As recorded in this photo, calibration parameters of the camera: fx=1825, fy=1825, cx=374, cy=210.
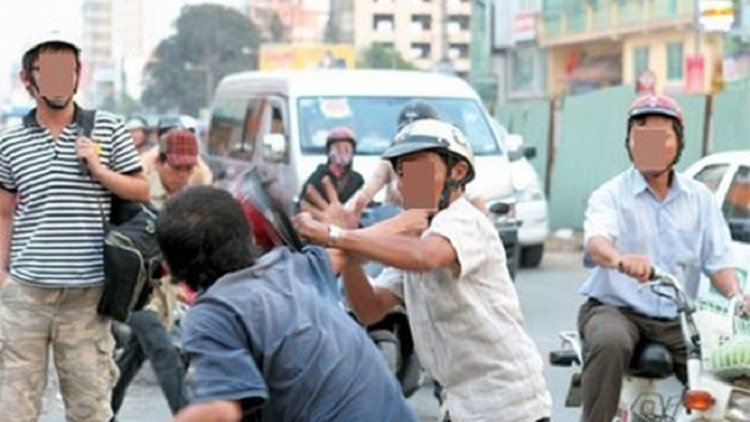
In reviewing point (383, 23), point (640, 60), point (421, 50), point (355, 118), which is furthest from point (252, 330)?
point (421, 50)

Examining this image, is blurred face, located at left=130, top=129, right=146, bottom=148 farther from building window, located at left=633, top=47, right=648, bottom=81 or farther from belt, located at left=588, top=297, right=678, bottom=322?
building window, located at left=633, top=47, right=648, bottom=81

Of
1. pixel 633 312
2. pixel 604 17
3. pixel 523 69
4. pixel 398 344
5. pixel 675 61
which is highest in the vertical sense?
pixel 604 17

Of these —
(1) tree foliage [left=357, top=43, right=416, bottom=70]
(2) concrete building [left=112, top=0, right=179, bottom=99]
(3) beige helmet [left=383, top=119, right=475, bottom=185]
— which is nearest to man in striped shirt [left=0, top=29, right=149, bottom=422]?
(3) beige helmet [left=383, top=119, right=475, bottom=185]

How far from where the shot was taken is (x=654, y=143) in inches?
282

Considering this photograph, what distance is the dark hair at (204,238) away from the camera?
3.88m

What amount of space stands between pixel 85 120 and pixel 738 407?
2.67 metres

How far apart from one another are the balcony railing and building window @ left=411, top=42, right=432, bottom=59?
35.9 ft

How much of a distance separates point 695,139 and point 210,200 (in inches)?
703

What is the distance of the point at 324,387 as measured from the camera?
3.92 m

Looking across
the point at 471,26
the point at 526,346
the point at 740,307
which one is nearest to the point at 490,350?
the point at 526,346

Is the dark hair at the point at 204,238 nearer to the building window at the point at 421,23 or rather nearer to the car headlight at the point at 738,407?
the car headlight at the point at 738,407

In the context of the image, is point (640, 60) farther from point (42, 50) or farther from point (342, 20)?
point (42, 50)

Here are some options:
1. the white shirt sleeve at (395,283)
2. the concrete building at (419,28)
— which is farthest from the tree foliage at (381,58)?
the white shirt sleeve at (395,283)

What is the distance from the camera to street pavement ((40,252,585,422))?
1017cm
